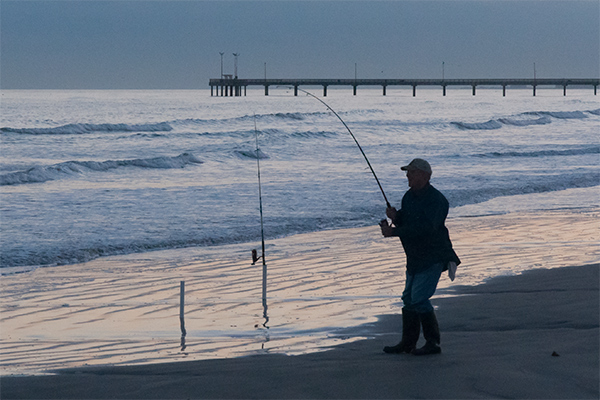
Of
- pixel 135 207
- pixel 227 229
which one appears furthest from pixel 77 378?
pixel 135 207

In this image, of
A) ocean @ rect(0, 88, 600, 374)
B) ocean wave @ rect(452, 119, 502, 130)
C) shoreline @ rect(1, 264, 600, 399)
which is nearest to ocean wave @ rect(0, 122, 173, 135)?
ocean @ rect(0, 88, 600, 374)

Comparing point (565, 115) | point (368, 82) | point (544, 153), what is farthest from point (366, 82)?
point (544, 153)

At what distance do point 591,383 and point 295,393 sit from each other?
1.39 metres

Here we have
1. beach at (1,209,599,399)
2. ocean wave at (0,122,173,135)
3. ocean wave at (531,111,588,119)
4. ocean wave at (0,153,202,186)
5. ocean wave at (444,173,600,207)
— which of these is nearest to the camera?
beach at (1,209,599,399)

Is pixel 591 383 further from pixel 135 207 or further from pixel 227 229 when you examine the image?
pixel 135 207

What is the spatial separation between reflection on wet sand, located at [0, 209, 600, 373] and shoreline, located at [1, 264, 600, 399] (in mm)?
397

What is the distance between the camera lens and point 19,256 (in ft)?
28.9

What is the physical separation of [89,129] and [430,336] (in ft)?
128

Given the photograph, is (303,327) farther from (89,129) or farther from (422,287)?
(89,129)

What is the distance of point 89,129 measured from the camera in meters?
40.9

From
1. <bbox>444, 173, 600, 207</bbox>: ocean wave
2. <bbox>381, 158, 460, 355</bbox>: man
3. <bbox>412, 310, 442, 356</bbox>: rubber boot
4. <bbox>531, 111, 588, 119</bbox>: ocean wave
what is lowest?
<bbox>444, 173, 600, 207</bbox>: ocean wave

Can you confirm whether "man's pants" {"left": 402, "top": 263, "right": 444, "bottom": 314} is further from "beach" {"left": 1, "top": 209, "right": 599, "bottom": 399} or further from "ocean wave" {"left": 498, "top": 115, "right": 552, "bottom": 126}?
"ocean wave" {"left": 498, "top": 115, "right": 552, "bottom": 126}

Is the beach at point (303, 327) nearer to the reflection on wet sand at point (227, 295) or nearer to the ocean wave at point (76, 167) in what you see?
the reflection on wet sand at point (227, 295)

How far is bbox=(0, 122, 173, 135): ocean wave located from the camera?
124ft
